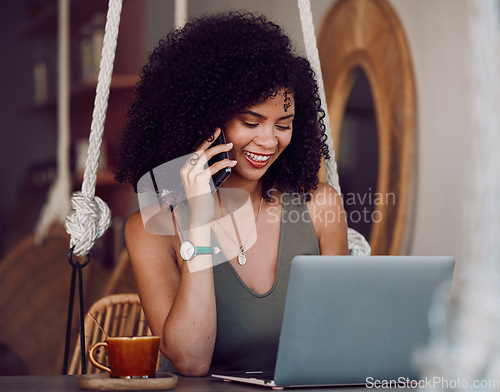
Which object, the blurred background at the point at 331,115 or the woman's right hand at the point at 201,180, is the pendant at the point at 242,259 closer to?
the woman's right hand at the point at 201,180

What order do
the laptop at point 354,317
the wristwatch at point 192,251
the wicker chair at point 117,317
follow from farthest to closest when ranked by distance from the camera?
the wicker chair at point 117,317
the wristwatch at point 192,251
the laptop at point 354,317

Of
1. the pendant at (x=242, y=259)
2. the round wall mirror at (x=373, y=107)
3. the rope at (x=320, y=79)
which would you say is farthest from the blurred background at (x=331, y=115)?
the pendant at (x=242, y=259)

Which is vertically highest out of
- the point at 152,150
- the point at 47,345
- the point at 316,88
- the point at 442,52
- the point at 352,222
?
the point at 442,52

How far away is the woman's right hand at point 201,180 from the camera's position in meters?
1.13

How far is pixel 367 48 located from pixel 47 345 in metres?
1.65

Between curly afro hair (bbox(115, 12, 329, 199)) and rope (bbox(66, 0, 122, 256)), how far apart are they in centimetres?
16

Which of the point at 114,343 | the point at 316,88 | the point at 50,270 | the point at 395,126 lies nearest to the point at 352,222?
the point at 395,126

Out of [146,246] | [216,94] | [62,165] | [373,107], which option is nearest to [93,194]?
[146,246]

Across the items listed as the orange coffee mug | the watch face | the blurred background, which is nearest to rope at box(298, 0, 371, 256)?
the blurred background

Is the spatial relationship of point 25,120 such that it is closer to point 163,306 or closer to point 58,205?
point 58,205

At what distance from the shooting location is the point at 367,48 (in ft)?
6.46

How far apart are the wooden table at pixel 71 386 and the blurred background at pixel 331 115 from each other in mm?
344

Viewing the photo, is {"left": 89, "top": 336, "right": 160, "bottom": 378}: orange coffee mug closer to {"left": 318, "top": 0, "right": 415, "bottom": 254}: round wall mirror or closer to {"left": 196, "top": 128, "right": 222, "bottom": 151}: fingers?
{"left": 196, "top": 128, "right": 222, "bottom": 151}: fingers

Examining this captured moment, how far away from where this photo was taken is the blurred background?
5.68ft
